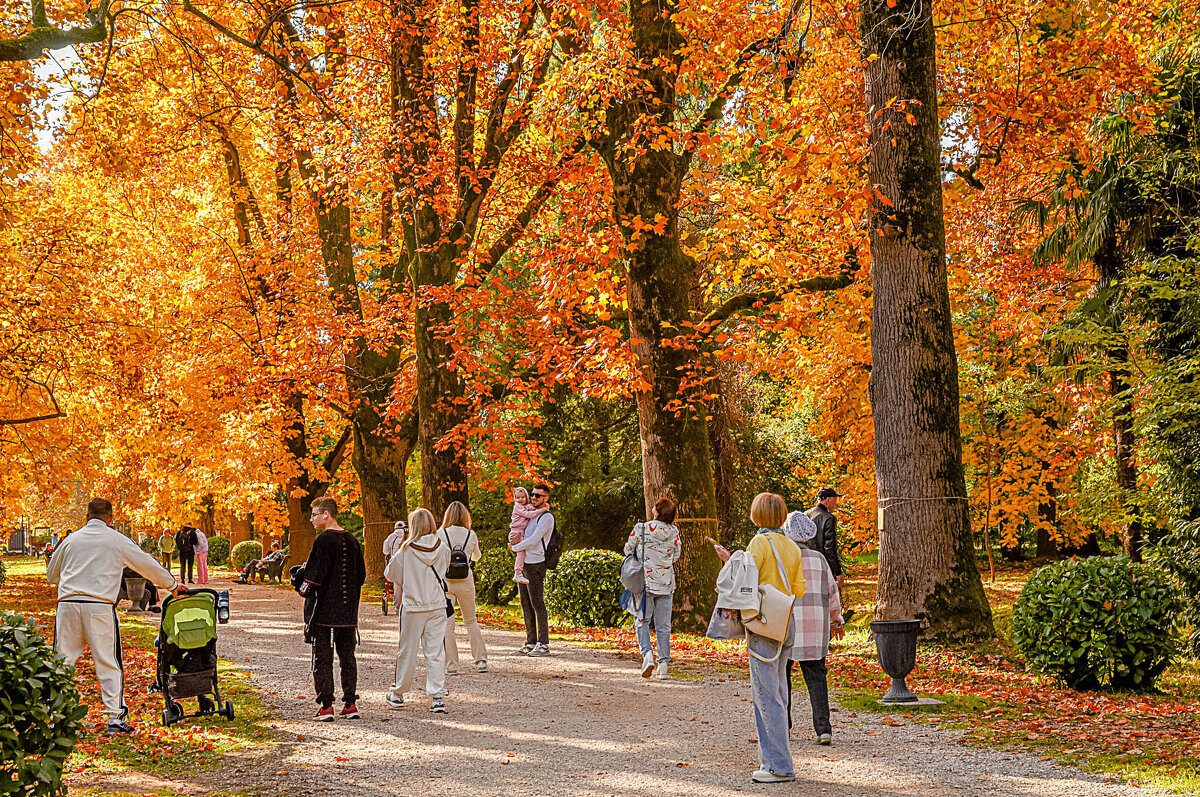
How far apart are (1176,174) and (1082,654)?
6.29m

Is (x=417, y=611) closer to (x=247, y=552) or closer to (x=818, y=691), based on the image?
(x=818, y=691)

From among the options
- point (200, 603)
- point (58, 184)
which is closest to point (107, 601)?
point (200, 603)

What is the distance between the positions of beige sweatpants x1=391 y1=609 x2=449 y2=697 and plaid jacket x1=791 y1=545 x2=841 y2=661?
3811 mm

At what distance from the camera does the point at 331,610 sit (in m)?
9.31

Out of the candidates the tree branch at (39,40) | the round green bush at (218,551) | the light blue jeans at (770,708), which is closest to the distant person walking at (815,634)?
the light blue jeans at (770,708)

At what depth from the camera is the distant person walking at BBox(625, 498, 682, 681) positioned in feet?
37.2

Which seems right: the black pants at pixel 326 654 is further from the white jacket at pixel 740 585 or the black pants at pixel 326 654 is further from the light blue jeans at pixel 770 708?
the light blue jeans at pixel 770 708

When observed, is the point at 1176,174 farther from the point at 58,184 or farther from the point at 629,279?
the point at 58,184

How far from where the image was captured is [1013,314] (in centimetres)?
2139

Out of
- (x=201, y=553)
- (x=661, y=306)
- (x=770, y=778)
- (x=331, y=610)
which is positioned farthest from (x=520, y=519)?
(x=201, y=553)

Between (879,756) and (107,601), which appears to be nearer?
(879,756)

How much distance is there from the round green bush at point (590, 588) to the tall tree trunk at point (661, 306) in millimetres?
2625

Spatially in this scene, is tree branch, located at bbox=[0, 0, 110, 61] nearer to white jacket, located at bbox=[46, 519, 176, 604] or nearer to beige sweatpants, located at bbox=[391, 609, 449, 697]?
white jacket, located at bbox=[46, 519, 176, 604]

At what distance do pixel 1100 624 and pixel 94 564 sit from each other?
29.1 ft
